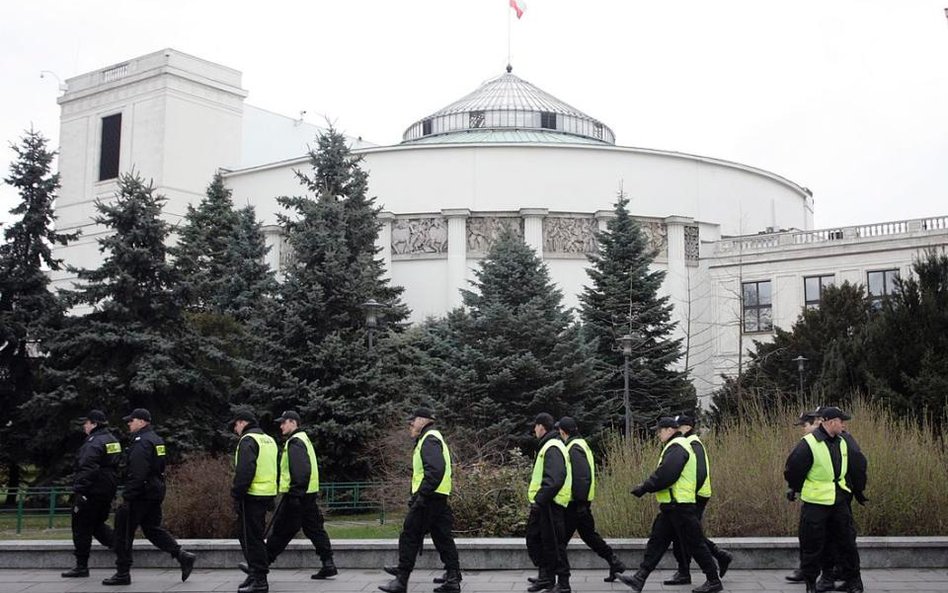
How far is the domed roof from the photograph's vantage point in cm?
5550

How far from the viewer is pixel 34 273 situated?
26938 mm

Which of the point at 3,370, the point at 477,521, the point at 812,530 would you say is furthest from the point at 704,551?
the point at 3,370

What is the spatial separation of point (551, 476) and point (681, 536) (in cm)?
146

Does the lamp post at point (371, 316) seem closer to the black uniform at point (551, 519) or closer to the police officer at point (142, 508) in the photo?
the police officer at point (142, 508)

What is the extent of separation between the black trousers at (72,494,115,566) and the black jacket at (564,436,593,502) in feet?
17.3

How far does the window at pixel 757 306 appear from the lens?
44.1m

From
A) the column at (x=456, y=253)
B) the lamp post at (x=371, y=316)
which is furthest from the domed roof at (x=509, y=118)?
the lamp post at (x=371, y=316)

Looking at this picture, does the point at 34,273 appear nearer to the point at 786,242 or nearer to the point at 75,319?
the point at 75,319

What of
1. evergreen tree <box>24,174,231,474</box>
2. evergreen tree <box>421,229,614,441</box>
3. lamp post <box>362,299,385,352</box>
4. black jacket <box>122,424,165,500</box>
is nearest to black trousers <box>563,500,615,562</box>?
black jacket <box>122,424,165,500</box>

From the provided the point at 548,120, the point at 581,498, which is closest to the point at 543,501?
the point at 581,498

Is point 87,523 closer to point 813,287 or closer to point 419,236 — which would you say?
point 419,236

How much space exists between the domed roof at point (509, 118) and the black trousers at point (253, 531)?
4447 centimetres

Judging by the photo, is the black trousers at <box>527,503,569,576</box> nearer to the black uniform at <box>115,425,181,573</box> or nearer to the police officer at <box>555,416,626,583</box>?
the police officer at <box>555,416,626,583</box>

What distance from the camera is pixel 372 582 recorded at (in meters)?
11.4
